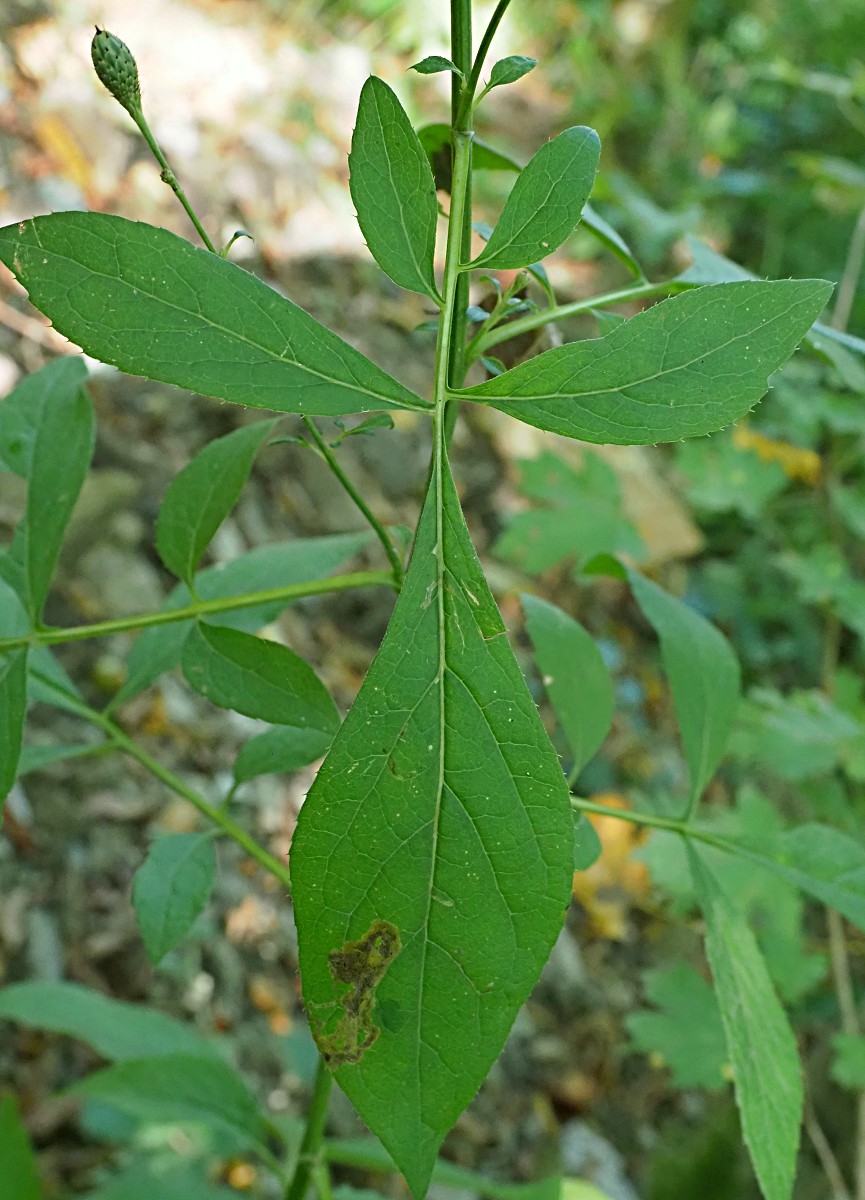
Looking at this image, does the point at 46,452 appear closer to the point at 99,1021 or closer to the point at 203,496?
the point at 203,496

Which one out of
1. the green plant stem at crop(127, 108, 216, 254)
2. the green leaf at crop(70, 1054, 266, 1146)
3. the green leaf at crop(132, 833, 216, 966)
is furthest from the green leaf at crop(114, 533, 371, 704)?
the green leaf at crop(70, 1054, 266, 1146)

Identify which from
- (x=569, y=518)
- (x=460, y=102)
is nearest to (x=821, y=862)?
(x=460, y=102)

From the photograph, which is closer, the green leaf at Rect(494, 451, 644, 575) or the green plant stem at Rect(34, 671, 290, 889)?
the green plant stem at Rect(34, 671, 290, 889)

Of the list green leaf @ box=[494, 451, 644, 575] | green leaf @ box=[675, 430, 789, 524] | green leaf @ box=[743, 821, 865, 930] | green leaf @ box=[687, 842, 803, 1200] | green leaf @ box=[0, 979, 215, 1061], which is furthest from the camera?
green leaf @ box=[675, 430, 789, 524]

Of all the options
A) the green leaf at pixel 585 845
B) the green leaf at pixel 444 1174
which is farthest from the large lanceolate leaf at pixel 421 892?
the green leaf at pixel 444 1174

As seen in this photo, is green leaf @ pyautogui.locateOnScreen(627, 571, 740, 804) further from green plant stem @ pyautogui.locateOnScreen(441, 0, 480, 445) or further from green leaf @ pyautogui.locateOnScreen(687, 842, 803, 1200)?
green plant stem @ pyautogui.locateOnScreen(441, 0, 480, 445)

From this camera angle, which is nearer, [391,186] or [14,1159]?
[391,186]
